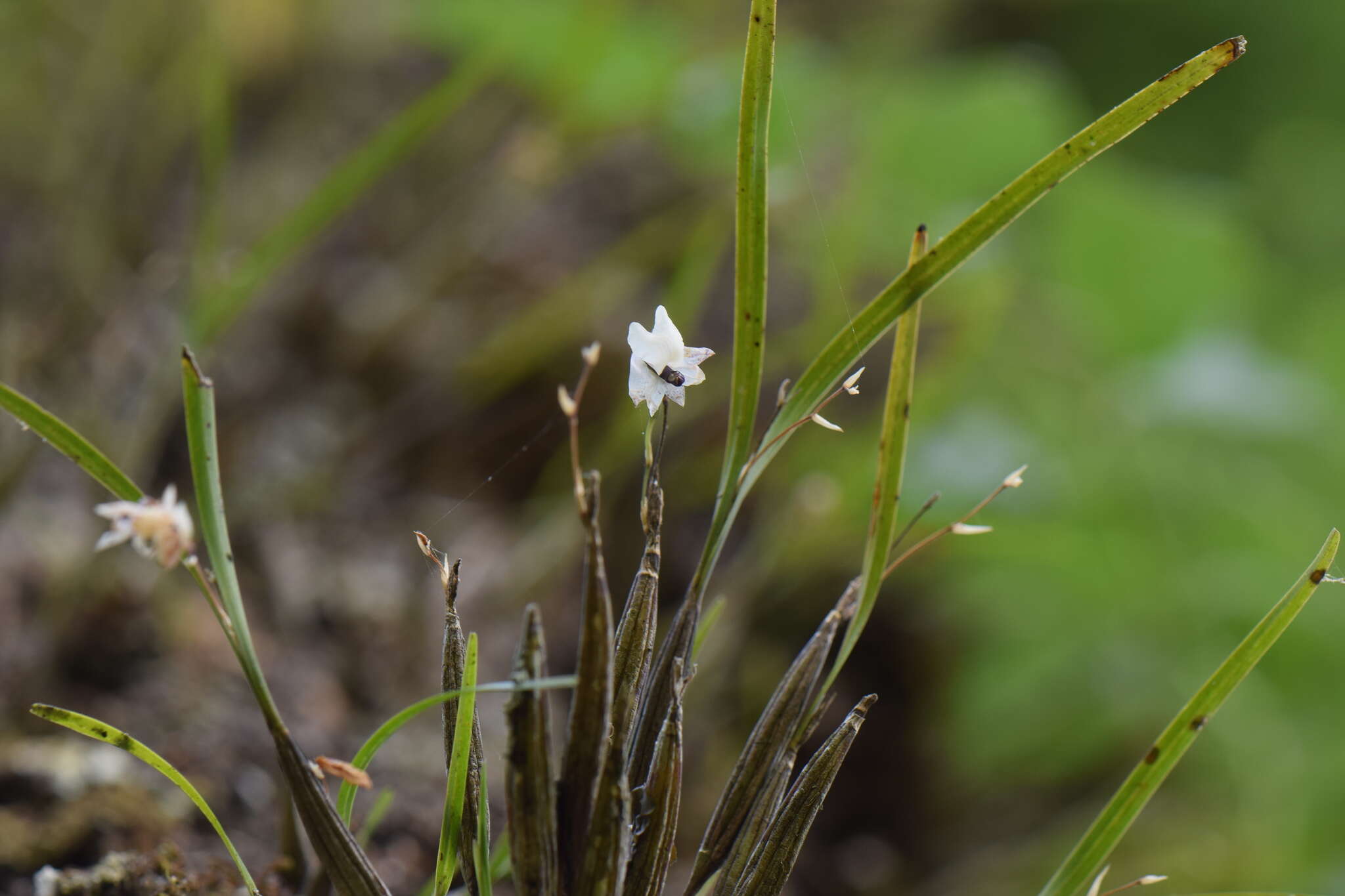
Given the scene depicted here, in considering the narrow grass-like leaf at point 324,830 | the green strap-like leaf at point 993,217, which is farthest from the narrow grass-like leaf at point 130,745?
the green strap-like leaf at point 993,217

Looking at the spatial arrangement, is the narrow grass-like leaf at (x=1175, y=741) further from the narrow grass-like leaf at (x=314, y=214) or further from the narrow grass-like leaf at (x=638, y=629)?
the narrow grass-like leaf at (x=314, y=214)

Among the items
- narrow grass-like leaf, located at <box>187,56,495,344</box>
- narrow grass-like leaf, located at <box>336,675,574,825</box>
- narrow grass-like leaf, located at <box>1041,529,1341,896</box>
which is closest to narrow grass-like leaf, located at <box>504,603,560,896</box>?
narrow grass-like leaf, located at <box>336,675,574,825</box>

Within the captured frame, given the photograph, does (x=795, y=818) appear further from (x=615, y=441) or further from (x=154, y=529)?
(x=615, y=441)

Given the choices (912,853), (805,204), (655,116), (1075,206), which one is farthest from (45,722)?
(1075,206)

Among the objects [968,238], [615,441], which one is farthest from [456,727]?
[615,441]

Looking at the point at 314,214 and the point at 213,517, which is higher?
the point at 314,214

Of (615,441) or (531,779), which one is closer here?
(531,779)
